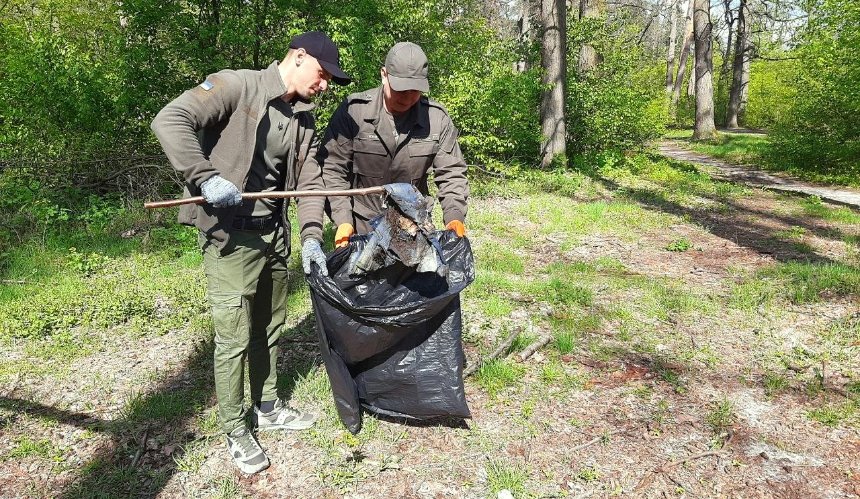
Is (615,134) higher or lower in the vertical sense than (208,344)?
higher

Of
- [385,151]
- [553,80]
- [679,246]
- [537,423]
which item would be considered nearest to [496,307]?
[537,423]

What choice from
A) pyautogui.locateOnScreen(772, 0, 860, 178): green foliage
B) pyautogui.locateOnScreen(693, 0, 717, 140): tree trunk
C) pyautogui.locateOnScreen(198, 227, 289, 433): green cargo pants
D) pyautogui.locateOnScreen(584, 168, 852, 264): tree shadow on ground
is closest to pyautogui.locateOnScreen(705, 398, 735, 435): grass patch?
pyautogui.locateOnScreen(198, 227, 289, 433): green cargo pants

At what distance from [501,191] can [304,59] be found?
6719 mm

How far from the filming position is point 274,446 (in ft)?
8.98

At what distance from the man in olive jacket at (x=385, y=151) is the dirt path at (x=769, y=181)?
27.5ft

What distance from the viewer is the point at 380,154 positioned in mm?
2994

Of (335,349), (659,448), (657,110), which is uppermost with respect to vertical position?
(657,110)

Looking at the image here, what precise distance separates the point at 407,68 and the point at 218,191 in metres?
1.13

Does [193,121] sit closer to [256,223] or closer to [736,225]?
[256,223]

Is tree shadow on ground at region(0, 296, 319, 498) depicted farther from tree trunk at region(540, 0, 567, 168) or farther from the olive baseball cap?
tree trunk at region(540, 0, 567, 168)

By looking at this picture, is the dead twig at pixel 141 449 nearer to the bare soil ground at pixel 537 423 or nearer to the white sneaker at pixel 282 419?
the bare soil ground at pixel 537 423

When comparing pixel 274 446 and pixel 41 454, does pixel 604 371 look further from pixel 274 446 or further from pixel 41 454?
pixel 41 454

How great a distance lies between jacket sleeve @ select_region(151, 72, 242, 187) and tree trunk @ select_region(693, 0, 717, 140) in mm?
17797

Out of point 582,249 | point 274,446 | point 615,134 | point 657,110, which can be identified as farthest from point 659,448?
point 657,110
